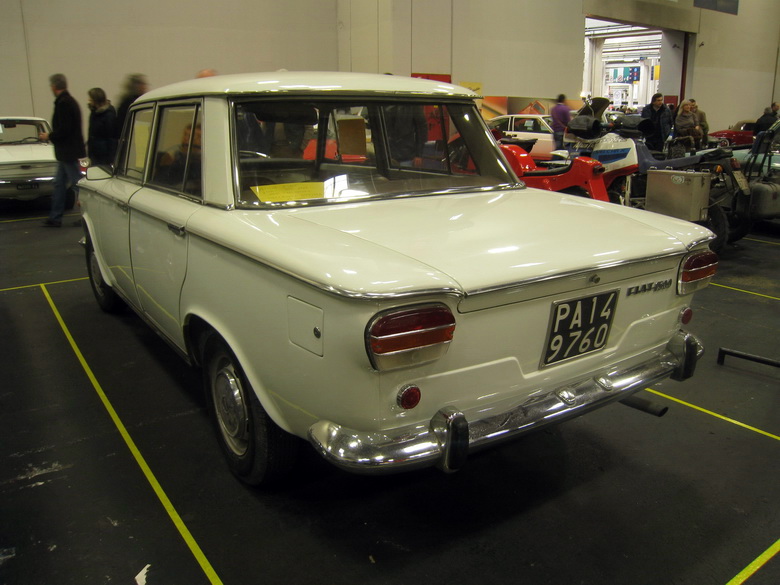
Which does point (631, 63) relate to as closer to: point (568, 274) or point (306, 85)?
point (306, 85)

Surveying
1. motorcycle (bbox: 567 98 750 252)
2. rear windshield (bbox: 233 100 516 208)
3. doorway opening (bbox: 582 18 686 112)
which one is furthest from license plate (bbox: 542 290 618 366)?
doorway opening (bbox: 582 18 686 112)

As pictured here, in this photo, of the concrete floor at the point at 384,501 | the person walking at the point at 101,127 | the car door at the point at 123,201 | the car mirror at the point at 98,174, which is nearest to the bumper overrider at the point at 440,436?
the concrete floor at the point at 384,501

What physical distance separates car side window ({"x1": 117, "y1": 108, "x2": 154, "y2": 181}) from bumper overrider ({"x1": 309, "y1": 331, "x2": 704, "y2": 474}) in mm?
2170

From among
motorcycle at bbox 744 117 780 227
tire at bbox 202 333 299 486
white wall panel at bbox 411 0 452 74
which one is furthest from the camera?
white wall panel at bbox 411 0 452 74

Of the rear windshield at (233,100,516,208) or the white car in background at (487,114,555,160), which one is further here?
the white car in background at (487,114,555,160)

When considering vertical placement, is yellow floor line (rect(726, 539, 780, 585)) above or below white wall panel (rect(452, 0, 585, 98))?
below

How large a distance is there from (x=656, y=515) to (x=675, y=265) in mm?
976

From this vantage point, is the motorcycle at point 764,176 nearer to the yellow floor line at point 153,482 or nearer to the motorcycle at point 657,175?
the motorcycle at point 657,175

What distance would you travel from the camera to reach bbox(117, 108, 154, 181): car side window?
3305 mm

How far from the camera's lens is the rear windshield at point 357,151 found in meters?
2.49

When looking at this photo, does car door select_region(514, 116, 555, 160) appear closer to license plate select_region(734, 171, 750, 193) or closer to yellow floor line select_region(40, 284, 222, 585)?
license plate select_region(734, 171, 750, 193)

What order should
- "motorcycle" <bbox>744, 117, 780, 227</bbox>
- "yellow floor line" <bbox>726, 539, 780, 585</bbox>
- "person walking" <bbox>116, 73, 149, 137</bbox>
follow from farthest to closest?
"person walking" <bbox>116, 73, 149, 137</bbox> → "motorcycle" <bbox>744, 117, 780, 227</bbox> → "yellow floor line" <bbox>726, 539, 780, 585</bbox>

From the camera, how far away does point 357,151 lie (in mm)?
2957

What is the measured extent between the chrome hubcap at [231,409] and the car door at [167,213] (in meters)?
0.40
